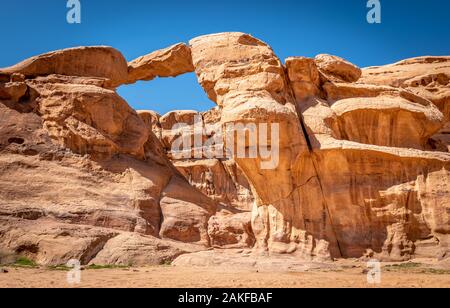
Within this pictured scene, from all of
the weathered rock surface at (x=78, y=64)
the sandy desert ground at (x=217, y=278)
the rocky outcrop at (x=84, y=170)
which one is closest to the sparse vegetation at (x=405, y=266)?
the sandy desert ground at (x=217, y=278)

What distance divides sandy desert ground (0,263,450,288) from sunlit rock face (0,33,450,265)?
2.13 metres

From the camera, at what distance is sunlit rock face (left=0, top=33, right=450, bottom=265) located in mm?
14812

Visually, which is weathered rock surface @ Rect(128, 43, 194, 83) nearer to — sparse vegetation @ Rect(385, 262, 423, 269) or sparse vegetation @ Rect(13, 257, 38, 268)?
sparse vegetation @ Rect(13, 257, 38, 268)

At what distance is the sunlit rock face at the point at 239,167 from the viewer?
1481cm

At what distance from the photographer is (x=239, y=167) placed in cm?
1691

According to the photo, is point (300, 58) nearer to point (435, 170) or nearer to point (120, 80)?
point (435, 170)

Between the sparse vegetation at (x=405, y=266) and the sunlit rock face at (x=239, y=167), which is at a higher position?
the sunlit rock face at (x=239, y=167)

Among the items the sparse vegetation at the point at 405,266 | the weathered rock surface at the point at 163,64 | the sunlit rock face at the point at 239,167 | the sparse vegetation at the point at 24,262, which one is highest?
the weathered rock surface at the point at 163,64

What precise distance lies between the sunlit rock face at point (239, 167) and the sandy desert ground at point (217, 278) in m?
2.13

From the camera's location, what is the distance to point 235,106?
49.9ft

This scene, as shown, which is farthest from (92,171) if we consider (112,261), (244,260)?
(244,260)

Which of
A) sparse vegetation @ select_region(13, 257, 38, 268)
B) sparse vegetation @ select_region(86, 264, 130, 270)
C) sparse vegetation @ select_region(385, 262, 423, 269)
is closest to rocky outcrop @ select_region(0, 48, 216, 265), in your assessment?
sparse vegetation @ select_region(13, 257, 38, 268)

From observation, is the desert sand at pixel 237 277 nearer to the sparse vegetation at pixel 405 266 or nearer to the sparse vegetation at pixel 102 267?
the sparse vegetation at pixel 405 266
